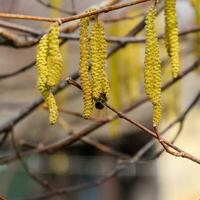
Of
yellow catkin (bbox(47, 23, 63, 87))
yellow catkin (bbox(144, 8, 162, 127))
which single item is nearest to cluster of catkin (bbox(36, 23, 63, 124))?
yellow catkin (bbox(47, 23, 63, 87))

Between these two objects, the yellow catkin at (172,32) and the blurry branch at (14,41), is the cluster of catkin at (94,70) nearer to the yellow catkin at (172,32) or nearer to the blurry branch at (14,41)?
the yellow catkin at (172,32)

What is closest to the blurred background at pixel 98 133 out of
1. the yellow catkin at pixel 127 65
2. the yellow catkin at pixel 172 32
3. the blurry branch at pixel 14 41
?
the yellow catkin at pixel 127 65

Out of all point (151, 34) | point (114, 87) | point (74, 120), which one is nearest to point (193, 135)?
point (74, 120)

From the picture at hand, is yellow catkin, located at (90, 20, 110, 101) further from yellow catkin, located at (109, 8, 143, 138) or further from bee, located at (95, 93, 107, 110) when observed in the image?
yellow catkin, located at (109, 8, 143, 138)

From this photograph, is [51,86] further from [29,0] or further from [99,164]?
[99,164]

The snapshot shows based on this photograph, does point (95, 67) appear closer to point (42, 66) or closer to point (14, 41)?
point (42, 66)
